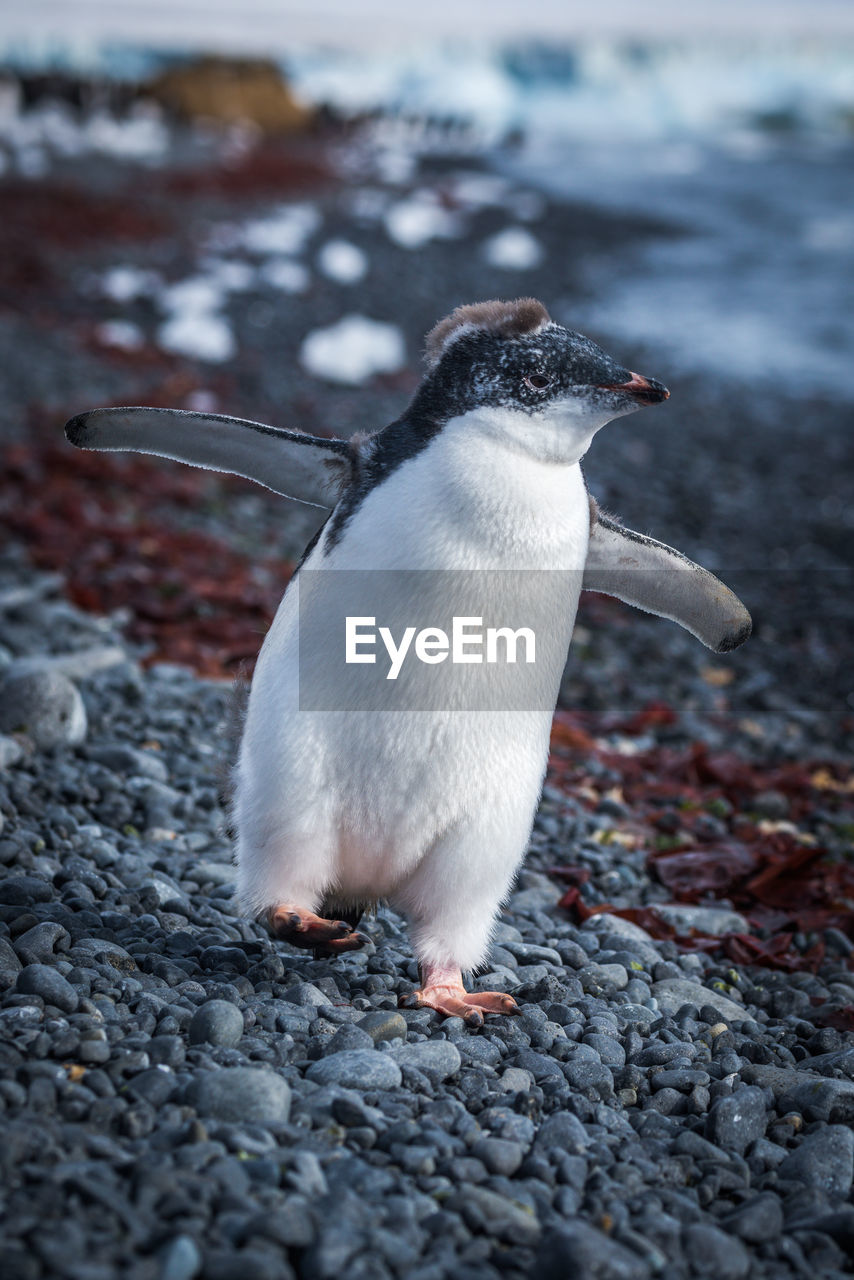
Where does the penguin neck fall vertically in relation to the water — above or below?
above

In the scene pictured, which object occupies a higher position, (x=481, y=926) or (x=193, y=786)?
(x=481, y=926)

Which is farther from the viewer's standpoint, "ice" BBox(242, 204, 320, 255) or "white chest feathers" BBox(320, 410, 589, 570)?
"ice" BBox(242, 204, 320, 255)

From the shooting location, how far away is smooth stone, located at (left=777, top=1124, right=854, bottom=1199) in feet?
6.99

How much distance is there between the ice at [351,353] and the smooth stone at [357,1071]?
10.7 m

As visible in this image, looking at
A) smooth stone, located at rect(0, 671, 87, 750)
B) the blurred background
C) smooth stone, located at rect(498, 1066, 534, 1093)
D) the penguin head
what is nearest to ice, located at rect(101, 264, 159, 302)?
the blurred background

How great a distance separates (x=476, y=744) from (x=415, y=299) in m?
15.8

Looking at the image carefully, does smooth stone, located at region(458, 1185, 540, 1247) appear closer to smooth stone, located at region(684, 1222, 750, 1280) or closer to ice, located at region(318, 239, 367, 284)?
smooth stone, located at region(684, 1222, 750, 1280)

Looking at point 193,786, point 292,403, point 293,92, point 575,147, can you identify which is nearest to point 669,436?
point 292,403

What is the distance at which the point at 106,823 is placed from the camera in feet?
11.1

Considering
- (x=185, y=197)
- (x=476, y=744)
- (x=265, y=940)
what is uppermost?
(x=476, y=744)

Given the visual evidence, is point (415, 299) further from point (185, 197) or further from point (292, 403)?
point (185, 197)

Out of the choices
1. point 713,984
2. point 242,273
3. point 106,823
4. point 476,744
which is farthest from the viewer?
point 242,273

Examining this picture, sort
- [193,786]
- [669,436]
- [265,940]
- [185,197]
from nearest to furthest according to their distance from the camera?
[265,940] → [193,786] → [669,436] → [185,197]

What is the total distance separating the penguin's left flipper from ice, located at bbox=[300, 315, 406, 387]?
388 inches
